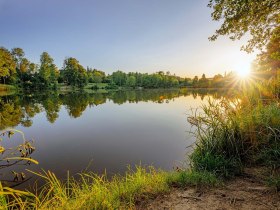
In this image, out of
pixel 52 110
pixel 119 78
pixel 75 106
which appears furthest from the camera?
pixel 119 78

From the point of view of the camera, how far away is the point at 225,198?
315 centimetres

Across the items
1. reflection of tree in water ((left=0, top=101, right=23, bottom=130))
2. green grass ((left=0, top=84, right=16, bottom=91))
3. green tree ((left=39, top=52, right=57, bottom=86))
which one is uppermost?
green tree ((left=39, top=52, right=57, bottom=86))

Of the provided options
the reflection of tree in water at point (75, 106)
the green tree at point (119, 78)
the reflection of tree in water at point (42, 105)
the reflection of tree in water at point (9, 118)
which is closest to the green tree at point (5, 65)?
the reflection of tree in water at point (42, 105)

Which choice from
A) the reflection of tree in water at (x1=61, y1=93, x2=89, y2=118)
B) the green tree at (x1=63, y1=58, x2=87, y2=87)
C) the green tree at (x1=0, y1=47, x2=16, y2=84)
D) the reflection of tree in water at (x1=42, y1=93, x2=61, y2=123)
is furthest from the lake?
the green tree at (x1=63, y1=58, x2=87, y2=87)

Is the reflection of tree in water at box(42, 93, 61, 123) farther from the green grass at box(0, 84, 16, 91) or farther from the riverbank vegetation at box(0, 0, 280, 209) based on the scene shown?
the green grass at box(0, 84, 16, 91)

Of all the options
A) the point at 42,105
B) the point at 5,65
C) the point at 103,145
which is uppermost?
the point at 5,65

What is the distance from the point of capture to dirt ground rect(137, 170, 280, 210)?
9.59 feet

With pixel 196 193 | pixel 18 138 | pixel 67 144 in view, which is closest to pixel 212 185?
pixel 196 193

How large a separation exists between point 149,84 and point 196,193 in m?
125

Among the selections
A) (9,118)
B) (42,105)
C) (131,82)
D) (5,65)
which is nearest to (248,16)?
(9,118)

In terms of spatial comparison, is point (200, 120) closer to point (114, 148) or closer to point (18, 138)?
point (114, 148)

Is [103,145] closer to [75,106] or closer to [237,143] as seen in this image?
[237,143]

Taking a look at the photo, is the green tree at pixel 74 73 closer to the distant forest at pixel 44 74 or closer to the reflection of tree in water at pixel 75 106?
the distant forest at pixel 44 74

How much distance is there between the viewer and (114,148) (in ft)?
32.7
